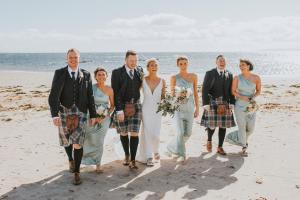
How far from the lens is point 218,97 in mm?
7926

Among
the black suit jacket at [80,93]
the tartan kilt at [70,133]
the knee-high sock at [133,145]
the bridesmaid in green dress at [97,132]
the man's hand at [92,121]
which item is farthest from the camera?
the knee-high sock at [133,145]

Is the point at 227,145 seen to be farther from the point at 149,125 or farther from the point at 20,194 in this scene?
the point at 20,194

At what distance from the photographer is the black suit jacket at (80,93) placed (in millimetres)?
6008

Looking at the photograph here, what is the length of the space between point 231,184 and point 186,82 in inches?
90.0

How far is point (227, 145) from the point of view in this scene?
8.92 metres

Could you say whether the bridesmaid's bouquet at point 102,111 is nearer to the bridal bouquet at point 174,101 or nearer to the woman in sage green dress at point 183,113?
the bridal bouquet at point 174,101

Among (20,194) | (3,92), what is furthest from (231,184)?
(3,92)

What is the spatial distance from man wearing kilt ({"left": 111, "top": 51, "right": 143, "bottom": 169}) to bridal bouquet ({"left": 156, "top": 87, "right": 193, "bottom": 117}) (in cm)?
44

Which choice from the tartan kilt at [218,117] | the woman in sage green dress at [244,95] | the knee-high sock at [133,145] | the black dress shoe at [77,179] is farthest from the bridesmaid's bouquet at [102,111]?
the woman in sage green dress at [244,95]

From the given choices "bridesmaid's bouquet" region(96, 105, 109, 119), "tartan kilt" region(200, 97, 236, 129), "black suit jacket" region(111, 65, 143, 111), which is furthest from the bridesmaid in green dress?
"tartan kilt" region(200, 97, 236, 129)

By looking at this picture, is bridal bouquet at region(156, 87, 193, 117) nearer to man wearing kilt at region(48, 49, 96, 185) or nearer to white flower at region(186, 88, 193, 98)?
white flower at region(186, 88, 193, 98)

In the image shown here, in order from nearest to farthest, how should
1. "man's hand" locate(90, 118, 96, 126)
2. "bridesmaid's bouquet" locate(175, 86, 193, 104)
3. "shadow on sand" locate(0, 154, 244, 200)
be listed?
"shadow on sand" locate(0, 154, 244, 200), "man's hand" locate(90, 118, 96, 126), "bridesmaid's bouquet" locate(175, 86, 193, 104)

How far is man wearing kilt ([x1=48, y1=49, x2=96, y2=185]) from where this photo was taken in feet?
19.7

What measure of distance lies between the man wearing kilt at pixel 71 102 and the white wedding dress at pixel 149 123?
1.30 meters
